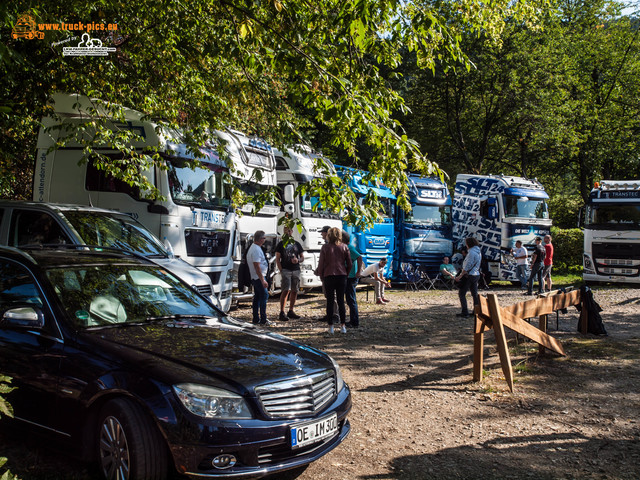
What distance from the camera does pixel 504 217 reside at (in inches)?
765

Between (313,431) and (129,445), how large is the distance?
1156mm

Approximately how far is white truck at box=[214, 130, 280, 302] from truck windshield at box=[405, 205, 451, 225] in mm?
7405

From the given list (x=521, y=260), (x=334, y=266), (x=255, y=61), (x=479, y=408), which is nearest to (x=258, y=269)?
(x=334, y=266)

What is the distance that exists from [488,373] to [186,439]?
5.14m

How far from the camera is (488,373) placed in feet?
24.6

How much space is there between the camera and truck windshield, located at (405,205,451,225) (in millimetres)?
20297

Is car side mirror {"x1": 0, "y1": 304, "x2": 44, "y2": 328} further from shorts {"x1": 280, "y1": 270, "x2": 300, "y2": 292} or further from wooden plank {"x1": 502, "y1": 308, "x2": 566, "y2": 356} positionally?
shorts {"x1": 280, "y1": 270, "x2": 300, "y2": 292}

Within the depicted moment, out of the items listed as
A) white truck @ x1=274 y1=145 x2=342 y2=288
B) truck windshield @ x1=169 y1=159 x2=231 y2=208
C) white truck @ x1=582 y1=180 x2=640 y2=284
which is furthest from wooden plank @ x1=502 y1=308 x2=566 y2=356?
white truck @ x1=582 y1=180 x2=640 y2=284

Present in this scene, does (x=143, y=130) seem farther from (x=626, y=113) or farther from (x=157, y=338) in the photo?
(x=626, y=113)

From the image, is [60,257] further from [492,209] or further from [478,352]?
[492,209]

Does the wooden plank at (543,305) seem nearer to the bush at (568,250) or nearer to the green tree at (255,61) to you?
the green tree at (255,61)

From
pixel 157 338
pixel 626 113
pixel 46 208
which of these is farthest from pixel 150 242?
pixel 626 113

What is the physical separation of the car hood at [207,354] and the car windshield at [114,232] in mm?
4280
